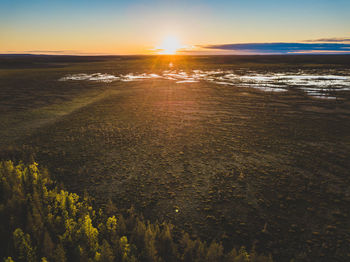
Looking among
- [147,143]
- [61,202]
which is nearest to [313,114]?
[147,143]

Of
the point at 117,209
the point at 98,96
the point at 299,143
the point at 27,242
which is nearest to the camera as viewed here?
the point at 27,242

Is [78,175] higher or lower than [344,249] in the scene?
higher

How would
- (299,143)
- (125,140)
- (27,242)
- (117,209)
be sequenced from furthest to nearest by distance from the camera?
(125,140), (299,143), (117,209), (27,242)

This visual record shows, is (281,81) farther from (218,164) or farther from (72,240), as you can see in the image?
(72,240)

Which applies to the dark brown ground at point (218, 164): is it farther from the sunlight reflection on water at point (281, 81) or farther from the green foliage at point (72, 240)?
the sunlight reflection on water at point (281, 81)

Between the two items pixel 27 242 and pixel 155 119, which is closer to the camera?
pixel 27 242

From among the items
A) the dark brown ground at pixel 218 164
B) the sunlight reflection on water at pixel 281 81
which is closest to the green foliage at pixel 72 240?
the dark brown ground at pixel 218 164

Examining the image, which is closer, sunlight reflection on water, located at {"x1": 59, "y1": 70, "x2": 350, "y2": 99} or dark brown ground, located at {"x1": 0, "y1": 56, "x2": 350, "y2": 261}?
dark brown ground, located at {"x1": 0, "y1": 56, "x2": 350, "y2": 261}

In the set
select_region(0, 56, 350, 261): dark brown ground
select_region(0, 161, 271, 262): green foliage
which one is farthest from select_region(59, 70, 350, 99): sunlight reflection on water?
select_region(0, 161, 271, 262): green foliage

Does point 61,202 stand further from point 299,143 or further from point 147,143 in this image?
point 299,143

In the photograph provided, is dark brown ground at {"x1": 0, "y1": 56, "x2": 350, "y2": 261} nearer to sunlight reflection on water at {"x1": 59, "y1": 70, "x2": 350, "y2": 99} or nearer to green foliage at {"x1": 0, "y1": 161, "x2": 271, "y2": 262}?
green foliage at {"x1": 0, "y1": 161, "x2": 271, "y2": 262}

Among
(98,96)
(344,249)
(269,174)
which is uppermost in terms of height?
(98,96)
